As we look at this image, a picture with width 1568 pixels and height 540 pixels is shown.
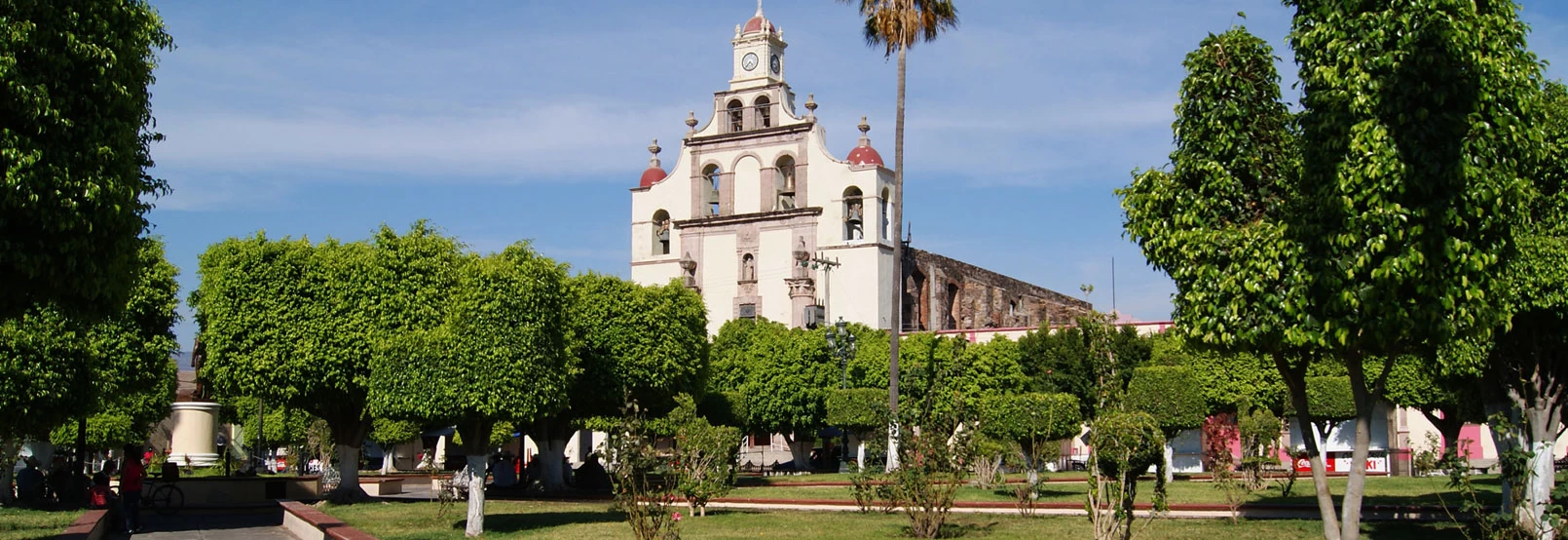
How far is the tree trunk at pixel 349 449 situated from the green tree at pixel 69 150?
13885 millimetres

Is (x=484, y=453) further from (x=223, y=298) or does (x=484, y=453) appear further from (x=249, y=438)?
(x=249, y=438)

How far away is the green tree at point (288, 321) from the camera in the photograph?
23.5 m

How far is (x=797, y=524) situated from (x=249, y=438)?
40.2 m

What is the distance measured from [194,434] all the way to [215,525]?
19.6 metres

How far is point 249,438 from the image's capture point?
52.8m

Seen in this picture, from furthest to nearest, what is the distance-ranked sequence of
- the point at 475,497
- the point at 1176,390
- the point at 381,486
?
the point at 1176,390 < the point at 381,486 < the point at 475,497

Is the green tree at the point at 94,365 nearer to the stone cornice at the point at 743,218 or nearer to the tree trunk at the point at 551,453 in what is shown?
the tree trunk at the point at 551,453

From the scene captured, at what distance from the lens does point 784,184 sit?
2424 inches

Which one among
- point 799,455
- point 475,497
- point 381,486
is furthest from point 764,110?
point 475,497

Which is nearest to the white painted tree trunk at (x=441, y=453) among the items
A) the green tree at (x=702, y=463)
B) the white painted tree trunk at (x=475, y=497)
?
the green tree at (x=702, y=463)

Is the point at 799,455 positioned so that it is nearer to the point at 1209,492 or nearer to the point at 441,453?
the point at 441,453

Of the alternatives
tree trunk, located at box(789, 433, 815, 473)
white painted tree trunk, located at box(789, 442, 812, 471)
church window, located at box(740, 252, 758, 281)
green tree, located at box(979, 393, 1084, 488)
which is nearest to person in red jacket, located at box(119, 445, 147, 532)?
green tree, located at box(979, 393, 1084, 488)

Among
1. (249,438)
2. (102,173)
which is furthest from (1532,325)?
(249,438)

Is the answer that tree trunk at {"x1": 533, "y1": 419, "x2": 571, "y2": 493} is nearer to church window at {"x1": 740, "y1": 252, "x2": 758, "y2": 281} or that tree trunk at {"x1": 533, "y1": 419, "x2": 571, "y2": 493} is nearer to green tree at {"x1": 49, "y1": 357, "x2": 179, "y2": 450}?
green tree at {"x1": 49, "y1": 357, "x2": 179, "y2": 450}
